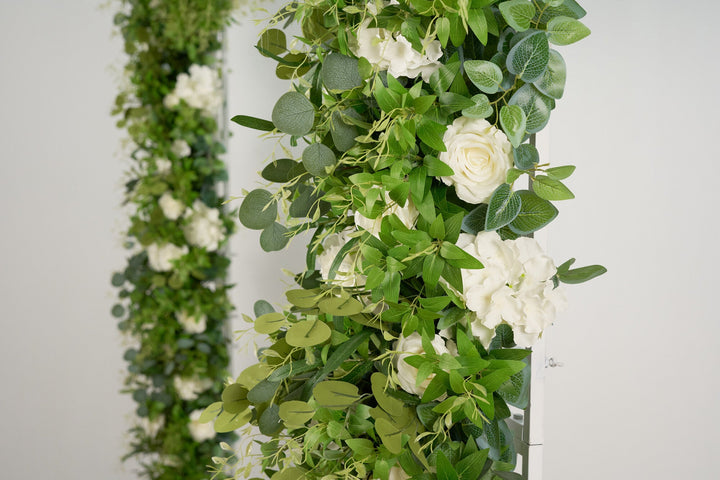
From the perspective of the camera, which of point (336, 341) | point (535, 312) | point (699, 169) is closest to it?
point (535, 312)

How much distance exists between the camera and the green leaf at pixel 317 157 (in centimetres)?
66

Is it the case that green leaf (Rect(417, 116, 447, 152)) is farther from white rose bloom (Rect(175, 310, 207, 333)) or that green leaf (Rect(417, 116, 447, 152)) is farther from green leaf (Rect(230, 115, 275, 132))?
white rose bloom (Rect(175, 310, 207, 333))

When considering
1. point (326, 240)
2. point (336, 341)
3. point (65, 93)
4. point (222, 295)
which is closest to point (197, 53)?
point (65, 93)

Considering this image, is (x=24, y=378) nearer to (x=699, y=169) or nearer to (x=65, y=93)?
(x=65, y=93)

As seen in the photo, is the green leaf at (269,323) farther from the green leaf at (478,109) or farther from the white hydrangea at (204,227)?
the white hydrangea at (204,227)

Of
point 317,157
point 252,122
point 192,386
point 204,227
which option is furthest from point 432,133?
point 192,386

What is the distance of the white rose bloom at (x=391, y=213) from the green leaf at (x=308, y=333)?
13 centimetres

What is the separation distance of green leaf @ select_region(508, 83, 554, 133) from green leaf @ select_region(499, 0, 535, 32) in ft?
0.20

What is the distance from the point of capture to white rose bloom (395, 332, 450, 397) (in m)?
0.60

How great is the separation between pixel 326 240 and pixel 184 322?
105 cm

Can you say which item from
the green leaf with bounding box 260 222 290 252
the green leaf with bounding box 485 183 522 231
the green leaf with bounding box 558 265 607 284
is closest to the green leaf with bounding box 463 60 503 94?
the green leaf with bounding box 485 183 522 231

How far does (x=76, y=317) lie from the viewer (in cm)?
179

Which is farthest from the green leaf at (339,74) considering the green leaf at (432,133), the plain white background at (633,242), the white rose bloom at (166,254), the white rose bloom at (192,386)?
the white rose bloom at (192,386)

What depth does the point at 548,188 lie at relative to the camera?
0.57m
